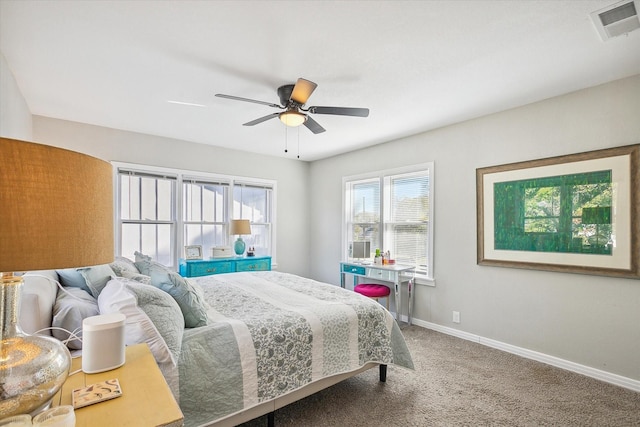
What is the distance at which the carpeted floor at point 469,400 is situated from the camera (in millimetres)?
2123

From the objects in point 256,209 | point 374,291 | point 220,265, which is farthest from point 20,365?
point 256,209

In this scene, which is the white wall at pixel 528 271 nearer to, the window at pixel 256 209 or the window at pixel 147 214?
the window at pixel 256 209

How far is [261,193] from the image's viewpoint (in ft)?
18.1

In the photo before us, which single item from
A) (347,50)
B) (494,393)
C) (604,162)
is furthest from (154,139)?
(604,162)

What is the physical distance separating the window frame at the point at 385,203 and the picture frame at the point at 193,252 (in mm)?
2354

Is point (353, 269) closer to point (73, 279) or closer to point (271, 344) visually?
point (271, 344)

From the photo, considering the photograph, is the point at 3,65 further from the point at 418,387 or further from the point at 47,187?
the point at 418,387

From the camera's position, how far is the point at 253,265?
4801 mm

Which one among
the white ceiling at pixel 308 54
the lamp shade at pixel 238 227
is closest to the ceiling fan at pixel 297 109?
the white ceiling at pixel 308 54

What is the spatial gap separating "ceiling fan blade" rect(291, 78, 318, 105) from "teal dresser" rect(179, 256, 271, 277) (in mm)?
2862

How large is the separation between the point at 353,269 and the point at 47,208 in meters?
4.08

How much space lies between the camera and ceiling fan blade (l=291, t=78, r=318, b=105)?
7.45 ft

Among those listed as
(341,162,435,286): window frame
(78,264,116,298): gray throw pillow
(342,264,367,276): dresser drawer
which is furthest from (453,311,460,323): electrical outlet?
(78,264,116,298): gray throw pillow

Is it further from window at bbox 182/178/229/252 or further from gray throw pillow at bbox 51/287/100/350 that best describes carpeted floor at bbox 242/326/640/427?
window at bbox 182/178/229/252
